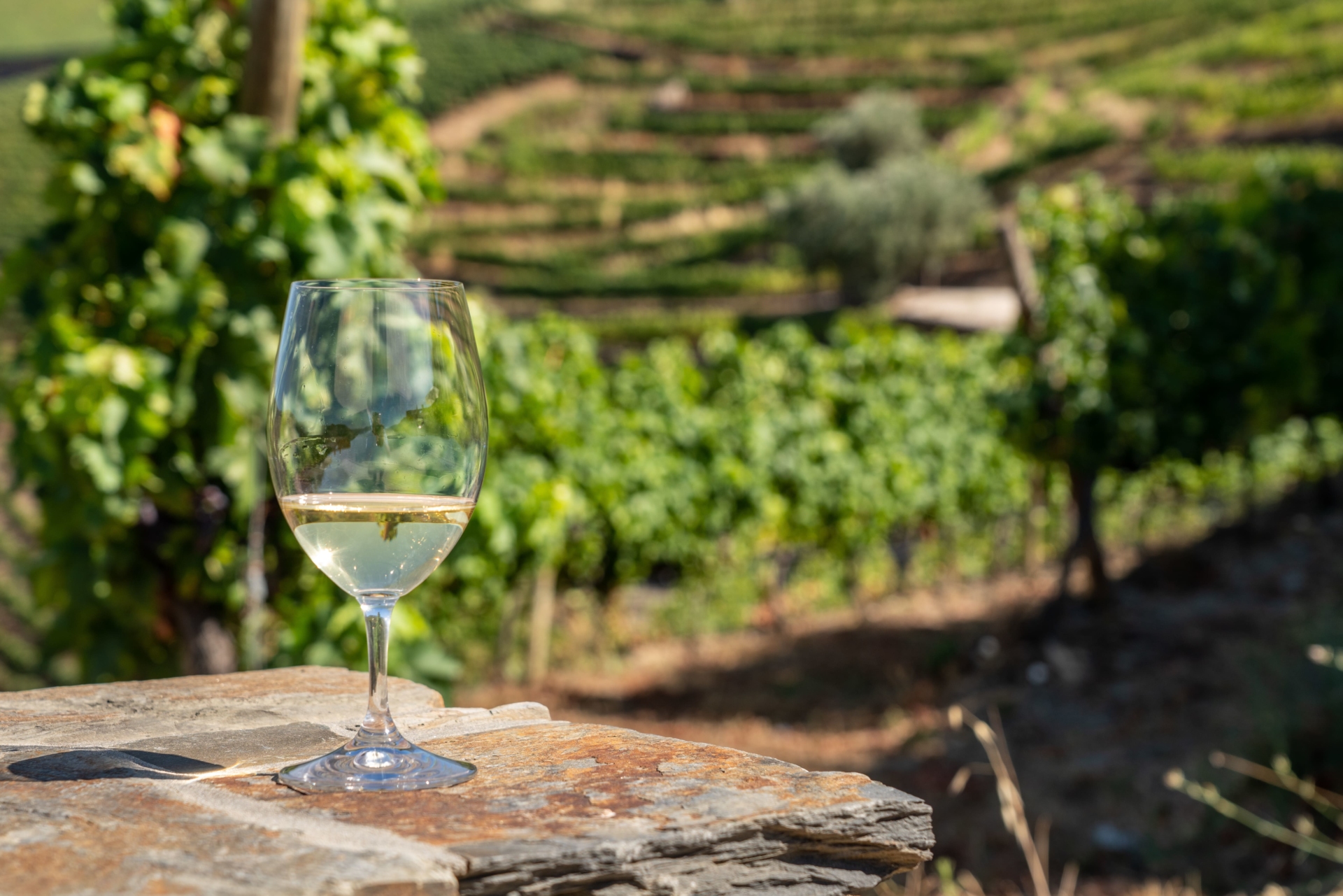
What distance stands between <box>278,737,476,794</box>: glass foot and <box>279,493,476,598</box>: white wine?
0.14m

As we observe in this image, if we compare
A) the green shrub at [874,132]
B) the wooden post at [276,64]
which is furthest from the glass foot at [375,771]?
the green shrub at [874,132]

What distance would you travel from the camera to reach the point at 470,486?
113cm

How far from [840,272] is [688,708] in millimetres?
30305

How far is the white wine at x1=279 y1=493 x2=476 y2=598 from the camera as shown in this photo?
107 cm

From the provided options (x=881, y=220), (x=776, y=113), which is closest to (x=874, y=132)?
(x=881, y=220)

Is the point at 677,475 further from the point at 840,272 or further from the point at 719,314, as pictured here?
the point at 840,272

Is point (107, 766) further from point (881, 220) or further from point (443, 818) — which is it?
point (881, 220)

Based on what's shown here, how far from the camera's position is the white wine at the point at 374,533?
3.50ft

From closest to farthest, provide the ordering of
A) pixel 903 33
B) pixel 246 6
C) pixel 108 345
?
pixel 108 345, pixel 246 6, pixel 903 33

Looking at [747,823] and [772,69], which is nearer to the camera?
[747,823]

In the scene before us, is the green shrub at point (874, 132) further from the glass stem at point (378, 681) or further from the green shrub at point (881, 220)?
the glass stem at point (378, 681)

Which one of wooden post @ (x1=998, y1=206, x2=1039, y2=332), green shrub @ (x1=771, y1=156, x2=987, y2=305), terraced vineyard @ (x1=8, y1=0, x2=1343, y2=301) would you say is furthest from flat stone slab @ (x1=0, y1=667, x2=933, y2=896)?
green shrub @ (x1=771, y1=156, x2=987, y2=305)

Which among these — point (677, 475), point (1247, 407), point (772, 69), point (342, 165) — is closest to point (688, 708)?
point (677, 475)

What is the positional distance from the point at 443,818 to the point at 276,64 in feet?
8.07
